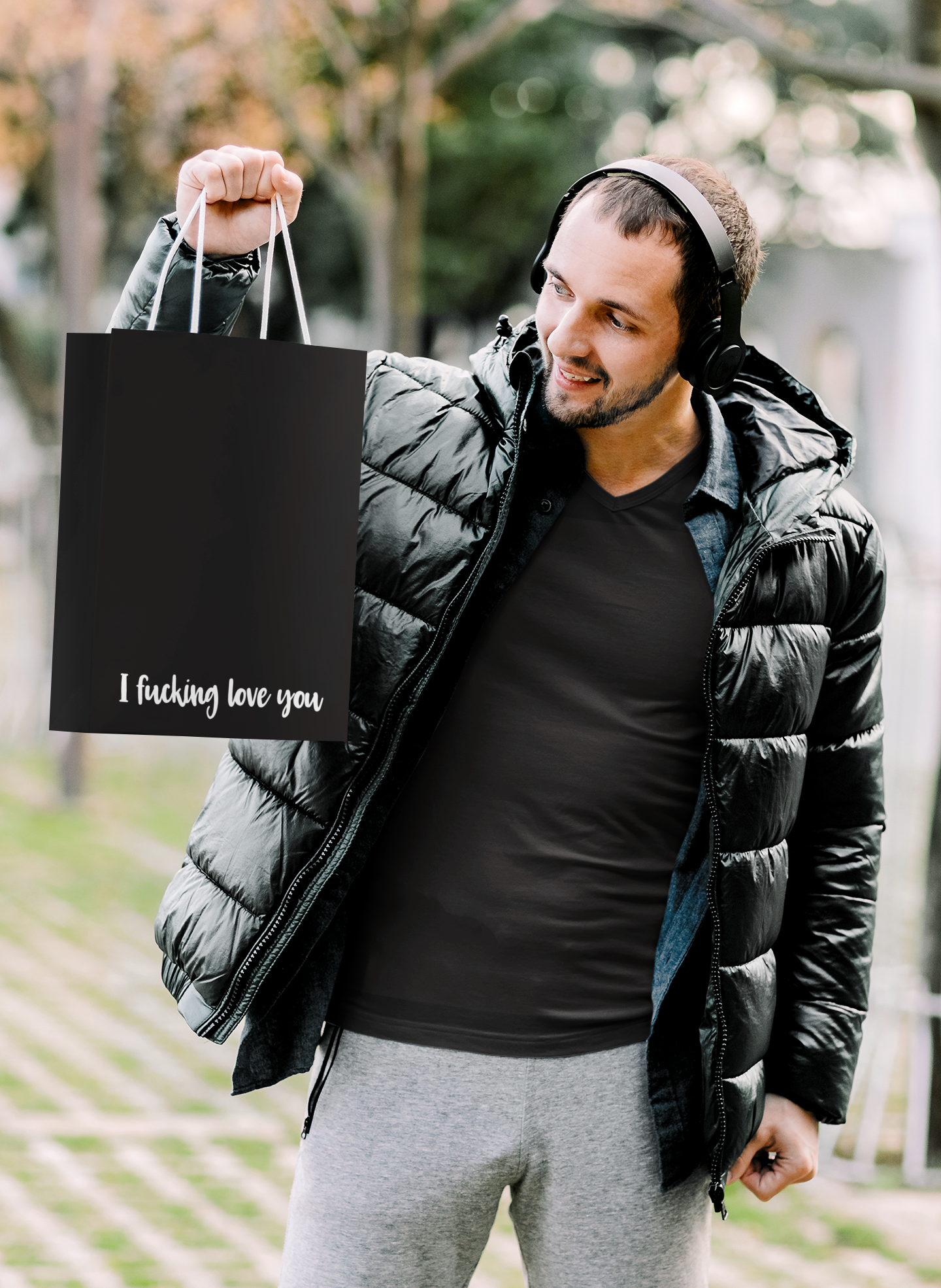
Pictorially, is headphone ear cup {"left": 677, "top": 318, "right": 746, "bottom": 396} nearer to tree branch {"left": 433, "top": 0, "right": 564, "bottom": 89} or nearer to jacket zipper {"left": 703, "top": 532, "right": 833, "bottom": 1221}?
jacket zipper {"left": 703, "top": 532, "right": 833, "bottom": 1221}

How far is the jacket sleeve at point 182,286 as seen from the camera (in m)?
1.87

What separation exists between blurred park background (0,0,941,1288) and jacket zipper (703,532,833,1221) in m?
2.13

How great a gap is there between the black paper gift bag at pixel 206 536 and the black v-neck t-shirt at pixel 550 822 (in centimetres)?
40

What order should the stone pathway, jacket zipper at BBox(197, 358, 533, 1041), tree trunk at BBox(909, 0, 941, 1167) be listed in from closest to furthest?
jacket zipper at BBox(197, 358, 533, 1041) < the stone pathway < tree trunk at BBox(909, 0, 941, 1167)

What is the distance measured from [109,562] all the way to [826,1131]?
13.4 feet

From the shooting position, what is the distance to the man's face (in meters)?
2.06

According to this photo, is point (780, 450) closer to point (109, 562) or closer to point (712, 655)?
point (712, 655)

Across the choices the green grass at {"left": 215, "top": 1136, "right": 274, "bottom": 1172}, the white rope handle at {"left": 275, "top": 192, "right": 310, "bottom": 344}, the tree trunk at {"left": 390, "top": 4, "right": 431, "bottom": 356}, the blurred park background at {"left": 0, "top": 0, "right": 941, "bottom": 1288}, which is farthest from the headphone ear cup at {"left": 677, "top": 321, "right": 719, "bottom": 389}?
the tree trunk at {"left": 390, "top": 4, "right": 431, "bottom": 356}

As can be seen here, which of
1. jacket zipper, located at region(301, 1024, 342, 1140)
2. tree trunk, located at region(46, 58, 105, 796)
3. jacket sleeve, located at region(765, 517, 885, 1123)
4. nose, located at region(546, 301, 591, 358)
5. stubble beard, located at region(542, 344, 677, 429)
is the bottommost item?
jacket zipper, located at region(301, 1024, 342, 1140)

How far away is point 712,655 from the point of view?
2.14 metres

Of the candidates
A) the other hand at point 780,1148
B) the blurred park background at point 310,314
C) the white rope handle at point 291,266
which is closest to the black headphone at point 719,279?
the white rope handle at point 291,266

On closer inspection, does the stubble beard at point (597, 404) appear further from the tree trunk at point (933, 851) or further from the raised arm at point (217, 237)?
the tree trunk at point (933, 851)

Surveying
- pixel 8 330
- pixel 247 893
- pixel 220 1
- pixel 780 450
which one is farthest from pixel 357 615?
pixel 220 1

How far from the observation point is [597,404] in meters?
2.09
